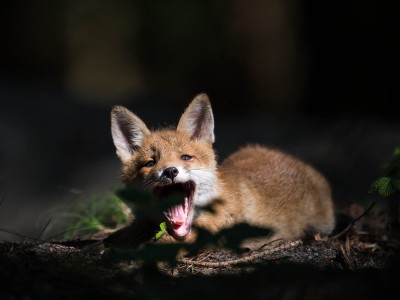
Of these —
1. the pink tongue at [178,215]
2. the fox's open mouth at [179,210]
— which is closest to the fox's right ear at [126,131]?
the fox's open mouth at [179,210]

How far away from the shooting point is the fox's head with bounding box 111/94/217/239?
4.54 m

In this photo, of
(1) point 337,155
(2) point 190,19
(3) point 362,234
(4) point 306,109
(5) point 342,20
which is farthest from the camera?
(2) point 190,19

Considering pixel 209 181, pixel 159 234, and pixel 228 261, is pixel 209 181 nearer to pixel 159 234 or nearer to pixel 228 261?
pixel 159 234

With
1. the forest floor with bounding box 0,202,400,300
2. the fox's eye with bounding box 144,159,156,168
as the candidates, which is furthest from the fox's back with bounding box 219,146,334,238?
the forest floor with bounding box 0,202,400,300

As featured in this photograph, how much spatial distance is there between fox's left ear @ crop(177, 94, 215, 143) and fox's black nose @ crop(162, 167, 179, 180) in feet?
2.27

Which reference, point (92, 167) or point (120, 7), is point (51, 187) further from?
point (120, 7)

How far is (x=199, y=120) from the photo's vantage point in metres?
5.14

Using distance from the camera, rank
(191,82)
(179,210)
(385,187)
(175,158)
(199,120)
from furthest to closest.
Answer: (191,82)
(199,120)
(175,158)
(179,210)
(385,187)

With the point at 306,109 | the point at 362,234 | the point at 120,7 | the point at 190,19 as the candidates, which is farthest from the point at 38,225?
the point at 120,7

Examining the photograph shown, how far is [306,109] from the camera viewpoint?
1311cm

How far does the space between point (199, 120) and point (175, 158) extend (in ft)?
1.73

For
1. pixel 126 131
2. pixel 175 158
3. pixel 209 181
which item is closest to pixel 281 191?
pixel 209 181

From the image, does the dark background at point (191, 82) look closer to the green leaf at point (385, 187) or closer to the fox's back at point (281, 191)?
the fox's back at point (281, 191)

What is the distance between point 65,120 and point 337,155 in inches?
201
